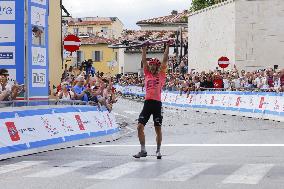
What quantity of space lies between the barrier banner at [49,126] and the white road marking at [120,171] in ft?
9.80

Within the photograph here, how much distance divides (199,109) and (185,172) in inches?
1029

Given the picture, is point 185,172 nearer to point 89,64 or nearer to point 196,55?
point 89,64

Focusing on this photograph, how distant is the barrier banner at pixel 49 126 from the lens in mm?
15133

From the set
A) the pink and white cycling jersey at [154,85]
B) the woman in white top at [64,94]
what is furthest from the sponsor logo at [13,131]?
the woman in white top at [64,94]

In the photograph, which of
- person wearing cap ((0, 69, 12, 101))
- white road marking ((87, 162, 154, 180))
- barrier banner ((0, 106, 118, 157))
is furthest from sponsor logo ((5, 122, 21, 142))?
white road marking ((87, 162, 154, 180))

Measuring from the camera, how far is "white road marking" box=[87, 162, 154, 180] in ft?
37.1

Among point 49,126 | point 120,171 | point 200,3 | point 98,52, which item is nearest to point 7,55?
point 49,126

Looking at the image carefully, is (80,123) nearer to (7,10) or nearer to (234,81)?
(7,10)

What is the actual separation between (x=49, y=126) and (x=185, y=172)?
18.9 ft

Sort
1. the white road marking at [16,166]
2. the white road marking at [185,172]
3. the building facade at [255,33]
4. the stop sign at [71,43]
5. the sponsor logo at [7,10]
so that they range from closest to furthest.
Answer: the white road marking at [185,172] → the white road marking at [16,166] → the sponsor logo at [7,10] → the stop sign at [71,43] → the building facade at [255,33]

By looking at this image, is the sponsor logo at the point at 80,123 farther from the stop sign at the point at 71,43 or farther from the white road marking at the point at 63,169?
the white road marking at the point at 63,169

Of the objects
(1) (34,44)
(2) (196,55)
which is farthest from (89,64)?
(2) (196,55)

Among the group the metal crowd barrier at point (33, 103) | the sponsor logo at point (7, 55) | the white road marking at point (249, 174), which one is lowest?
the white road marking at point (249, 174)

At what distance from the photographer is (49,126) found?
16781mm
